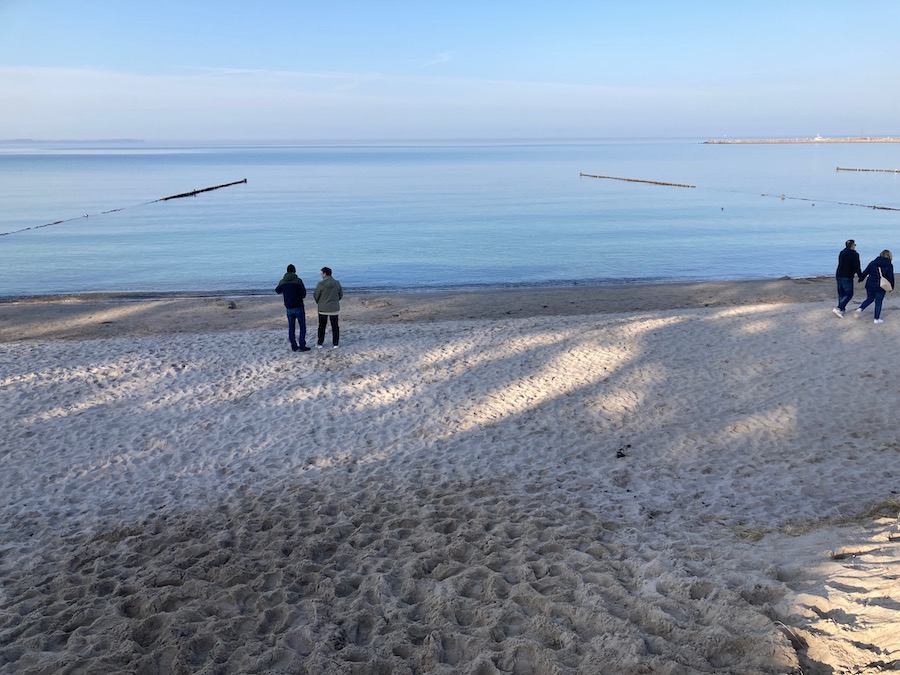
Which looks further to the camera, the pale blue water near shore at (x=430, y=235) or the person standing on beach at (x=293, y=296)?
the pale blue water near shore at (x=430, y=235)

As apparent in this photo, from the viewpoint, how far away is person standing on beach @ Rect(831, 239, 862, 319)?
13945 millimetres

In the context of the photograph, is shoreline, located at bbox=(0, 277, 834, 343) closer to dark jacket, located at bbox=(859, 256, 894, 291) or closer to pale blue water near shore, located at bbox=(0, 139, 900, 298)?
pale blue water near shore, located at bbox=(0, 139, 900, 298)

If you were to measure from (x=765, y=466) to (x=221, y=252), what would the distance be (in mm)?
28590

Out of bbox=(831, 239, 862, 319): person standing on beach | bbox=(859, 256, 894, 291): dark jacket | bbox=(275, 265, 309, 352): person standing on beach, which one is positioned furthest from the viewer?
bbox=(831, 239, 862, 319): person standing on beach

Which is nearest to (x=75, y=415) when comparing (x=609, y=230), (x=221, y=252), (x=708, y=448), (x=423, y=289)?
(x=708, y=448)

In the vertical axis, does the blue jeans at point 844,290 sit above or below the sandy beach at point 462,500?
above

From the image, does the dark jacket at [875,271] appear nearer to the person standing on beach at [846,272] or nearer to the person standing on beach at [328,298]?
the person standing on beach at [846,272]

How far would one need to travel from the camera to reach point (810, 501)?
7848mm

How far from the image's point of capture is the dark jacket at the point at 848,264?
13.9 m

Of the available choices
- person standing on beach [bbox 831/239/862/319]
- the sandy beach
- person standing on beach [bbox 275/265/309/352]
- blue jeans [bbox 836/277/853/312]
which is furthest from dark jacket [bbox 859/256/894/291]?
person standing on beach [bbox 275/265/309/352]

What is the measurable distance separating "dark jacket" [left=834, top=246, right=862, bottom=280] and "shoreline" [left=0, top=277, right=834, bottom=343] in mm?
6366

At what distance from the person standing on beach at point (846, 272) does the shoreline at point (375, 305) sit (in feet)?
19.5

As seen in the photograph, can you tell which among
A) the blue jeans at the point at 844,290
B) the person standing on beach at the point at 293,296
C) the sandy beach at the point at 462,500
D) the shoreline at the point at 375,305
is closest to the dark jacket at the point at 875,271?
the blue jeans at the point at 844,290

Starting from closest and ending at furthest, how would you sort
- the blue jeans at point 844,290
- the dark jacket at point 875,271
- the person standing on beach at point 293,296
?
1. the person standing on beach at point 293,296
2. the dark jacket at point 875,271
3. the blue jeans at point 844,290
